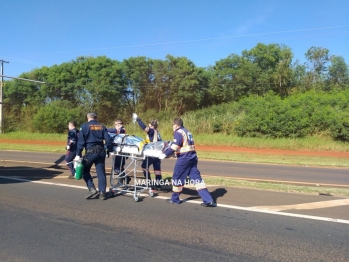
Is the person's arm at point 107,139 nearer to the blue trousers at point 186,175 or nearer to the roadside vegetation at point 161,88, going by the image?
the blue trousers at point 186,175

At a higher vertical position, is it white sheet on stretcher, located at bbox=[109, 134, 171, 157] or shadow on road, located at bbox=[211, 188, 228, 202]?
white sheet on stretcher, located at bbox=[109, 134, 171, 157]

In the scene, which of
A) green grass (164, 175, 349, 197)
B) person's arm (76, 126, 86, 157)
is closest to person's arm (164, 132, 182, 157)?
person's arm (76, 126, 86, 157)

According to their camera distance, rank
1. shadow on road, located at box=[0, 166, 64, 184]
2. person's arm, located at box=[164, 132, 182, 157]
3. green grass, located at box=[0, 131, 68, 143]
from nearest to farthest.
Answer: person's arm, located at box=[164, 132, 182, 157] → shadow on road, located at box=[0, 166, 64, 184] → green grass, located at box=[0, 131, 68, 143]

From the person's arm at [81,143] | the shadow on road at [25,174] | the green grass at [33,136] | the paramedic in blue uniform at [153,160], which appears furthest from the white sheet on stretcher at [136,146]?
the green grass at [33,136]

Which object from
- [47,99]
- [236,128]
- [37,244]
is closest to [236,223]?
[37,244]

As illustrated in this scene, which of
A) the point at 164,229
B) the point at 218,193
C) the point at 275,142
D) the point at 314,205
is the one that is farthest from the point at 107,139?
the point at 275,142

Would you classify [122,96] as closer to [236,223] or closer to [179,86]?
[179,86]

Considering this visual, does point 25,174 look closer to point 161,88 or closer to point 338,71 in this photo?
point 161,88

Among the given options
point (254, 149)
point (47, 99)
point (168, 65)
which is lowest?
point (254, 149)

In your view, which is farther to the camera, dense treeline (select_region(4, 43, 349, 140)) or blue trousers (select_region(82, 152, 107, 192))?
dense treeline (select_region(4, 43, 349, 140))

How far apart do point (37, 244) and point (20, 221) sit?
4.14 ft

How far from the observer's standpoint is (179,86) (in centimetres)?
4106

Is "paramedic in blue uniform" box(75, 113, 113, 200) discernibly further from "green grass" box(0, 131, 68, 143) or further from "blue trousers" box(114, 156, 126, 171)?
"green grass" box(0, 131, 68, 143)

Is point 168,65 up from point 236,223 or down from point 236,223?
up
